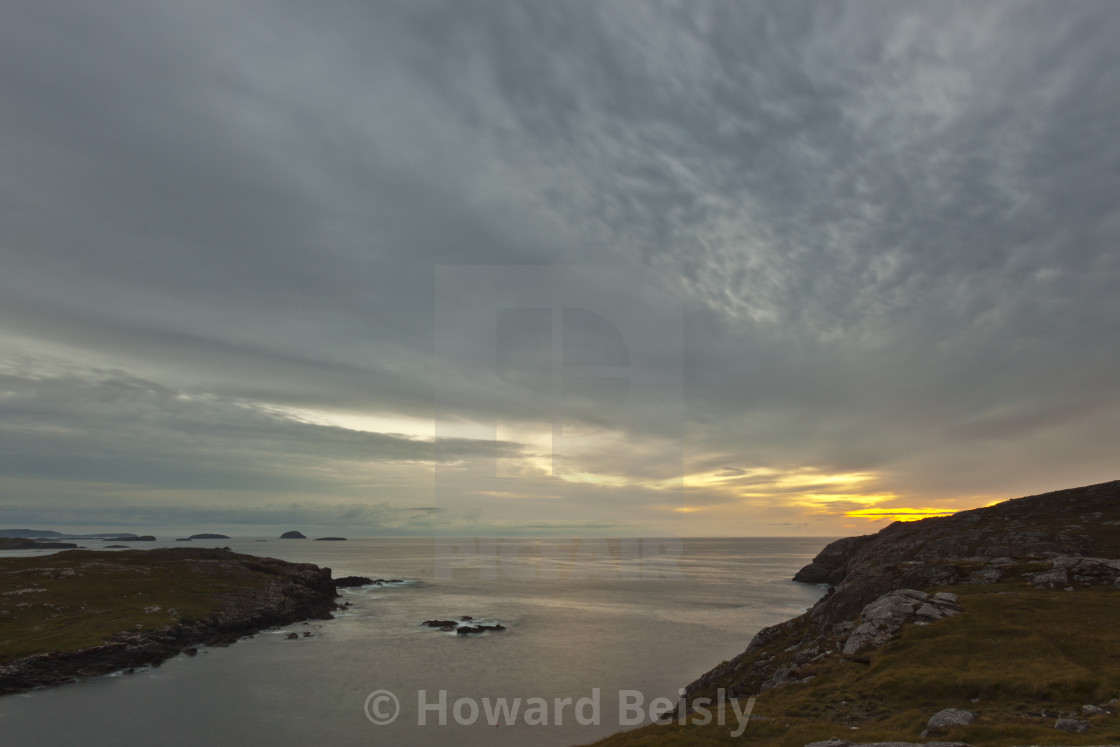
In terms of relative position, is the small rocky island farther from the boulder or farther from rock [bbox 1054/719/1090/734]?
rock [bbox 1054/719/1090/734]

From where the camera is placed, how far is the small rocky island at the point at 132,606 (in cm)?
6269

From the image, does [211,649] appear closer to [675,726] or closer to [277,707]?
[277,707]

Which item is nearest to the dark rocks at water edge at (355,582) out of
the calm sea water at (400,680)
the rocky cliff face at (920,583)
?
the calm sea water at (400,680)

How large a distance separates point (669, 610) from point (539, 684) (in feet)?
193

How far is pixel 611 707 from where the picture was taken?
5244 cm

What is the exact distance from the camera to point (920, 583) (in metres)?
52.6

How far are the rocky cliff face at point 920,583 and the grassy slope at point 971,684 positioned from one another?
245 cm

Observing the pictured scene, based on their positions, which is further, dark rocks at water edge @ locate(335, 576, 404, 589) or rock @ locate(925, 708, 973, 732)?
dark rocks at water edge @ locate(335, 576, 404, 589)

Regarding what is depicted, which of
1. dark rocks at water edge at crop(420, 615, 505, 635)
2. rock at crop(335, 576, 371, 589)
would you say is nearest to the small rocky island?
rock at crop(335, 576, 371, 589)

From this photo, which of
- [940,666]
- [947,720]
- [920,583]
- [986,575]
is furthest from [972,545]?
[947,720]

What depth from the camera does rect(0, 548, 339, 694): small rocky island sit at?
62.7 metres

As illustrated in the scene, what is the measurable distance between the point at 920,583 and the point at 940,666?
25.0 m

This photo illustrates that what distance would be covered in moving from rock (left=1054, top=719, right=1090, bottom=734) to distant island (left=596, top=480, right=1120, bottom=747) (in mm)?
66

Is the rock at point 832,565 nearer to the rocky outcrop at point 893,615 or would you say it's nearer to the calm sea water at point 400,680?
the calm sea water at point 400,680
